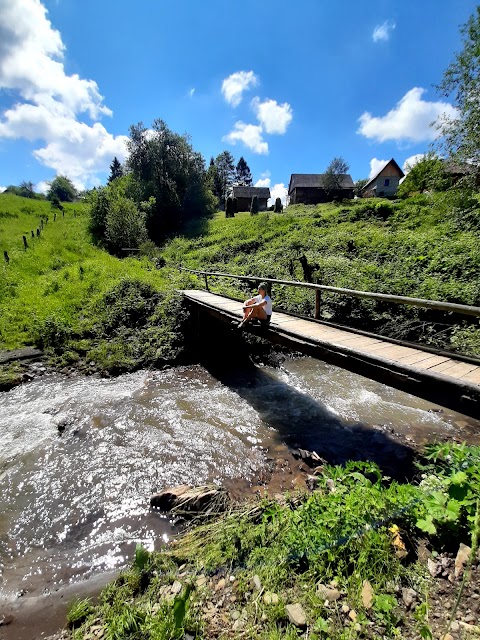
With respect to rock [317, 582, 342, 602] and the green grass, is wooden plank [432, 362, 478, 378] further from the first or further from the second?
the green grass

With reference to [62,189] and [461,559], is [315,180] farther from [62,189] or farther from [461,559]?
[62,189]

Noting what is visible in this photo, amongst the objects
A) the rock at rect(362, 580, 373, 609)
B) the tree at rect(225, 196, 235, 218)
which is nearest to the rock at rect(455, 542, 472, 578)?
the rock at rect(362, 580, 373, 609)

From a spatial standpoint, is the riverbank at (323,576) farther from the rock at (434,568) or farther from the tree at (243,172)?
the tree at (243,172)

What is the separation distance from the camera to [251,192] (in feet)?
181

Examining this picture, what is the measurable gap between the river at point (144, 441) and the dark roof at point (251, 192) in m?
50.1

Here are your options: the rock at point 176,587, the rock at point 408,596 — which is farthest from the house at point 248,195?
the rock at point 408,596

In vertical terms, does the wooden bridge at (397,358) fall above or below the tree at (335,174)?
below

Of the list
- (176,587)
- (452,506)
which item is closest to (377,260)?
(452,506)

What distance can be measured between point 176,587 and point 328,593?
5.08 feet

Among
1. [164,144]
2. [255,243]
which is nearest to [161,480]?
[255,243]

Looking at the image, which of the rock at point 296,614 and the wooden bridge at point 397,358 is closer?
the rock at point 296,614


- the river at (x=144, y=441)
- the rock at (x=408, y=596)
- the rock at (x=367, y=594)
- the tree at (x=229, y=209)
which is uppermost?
the tree at (x=229, y=209)

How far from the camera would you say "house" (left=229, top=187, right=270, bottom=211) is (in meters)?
53.6

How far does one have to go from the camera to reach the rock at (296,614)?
8.90ft
